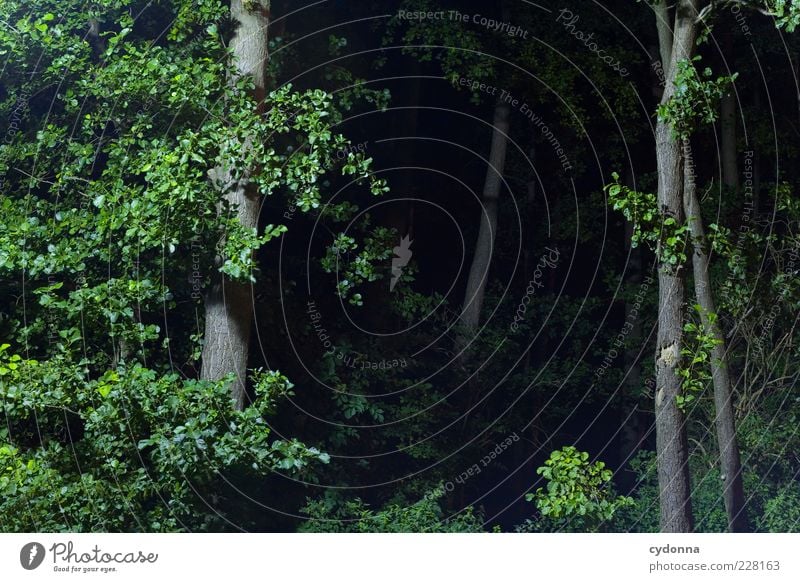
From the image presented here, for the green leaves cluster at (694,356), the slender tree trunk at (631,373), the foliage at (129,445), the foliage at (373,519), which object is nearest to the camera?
the foliage at (129,445)

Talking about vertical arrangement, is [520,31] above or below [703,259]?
above

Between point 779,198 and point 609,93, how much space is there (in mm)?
1972

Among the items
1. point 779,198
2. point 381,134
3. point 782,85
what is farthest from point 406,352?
point 782,85

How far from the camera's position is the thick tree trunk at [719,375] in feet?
26.4

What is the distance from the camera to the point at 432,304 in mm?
10625

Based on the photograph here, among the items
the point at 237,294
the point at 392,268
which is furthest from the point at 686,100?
the point at 237,294

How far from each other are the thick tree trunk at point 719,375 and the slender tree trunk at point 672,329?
0.33ft

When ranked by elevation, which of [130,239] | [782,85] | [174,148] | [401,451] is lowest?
[401,451]

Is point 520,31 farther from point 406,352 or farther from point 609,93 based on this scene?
point 406,352

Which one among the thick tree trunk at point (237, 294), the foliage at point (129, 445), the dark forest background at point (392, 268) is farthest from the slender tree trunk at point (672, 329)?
the thick tree trunk at point (237, 294)

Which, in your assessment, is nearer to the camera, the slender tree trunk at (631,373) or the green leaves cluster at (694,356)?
the green leaves cluster at (694,356)

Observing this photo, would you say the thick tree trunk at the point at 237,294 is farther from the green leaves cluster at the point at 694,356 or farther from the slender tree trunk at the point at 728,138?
the slender tree trunk at the point at 728,138

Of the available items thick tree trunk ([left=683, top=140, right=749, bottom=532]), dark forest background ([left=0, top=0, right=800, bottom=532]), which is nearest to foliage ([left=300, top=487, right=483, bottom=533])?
dark forest background ([left=0, top=0, right=800, bottom=532])

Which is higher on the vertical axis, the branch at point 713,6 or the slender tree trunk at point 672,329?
the branch at point 713,6
